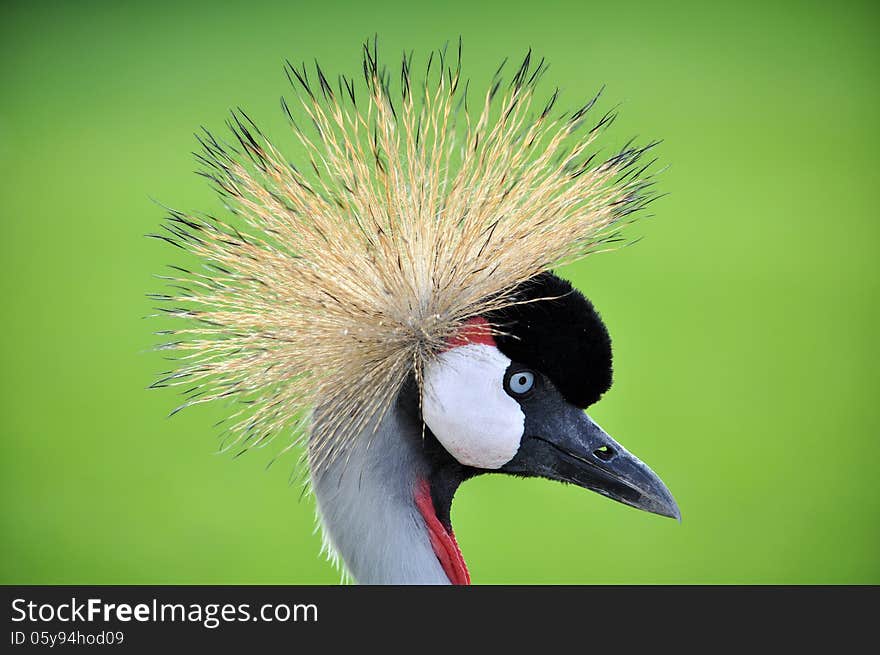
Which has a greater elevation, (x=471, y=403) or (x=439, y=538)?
(x=471, y=403)

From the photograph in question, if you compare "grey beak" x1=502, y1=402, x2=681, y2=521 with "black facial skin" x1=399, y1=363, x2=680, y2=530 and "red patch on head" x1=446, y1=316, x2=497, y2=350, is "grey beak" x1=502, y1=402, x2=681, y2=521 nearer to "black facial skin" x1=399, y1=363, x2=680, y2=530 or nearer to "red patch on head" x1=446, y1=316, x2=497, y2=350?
"black facial skin" x1=399, y1=363, x2=680, y2=530

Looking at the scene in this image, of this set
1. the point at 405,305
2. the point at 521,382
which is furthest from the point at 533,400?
the point at 405,305

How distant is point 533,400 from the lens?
1080 mm

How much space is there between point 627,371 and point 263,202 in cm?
246

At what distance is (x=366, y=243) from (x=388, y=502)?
301 mm

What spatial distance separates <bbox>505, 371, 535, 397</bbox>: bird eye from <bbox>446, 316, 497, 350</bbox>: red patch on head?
2.0 inches

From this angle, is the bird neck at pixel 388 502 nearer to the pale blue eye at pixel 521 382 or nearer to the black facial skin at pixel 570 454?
the black facial skin at pixel 570 454

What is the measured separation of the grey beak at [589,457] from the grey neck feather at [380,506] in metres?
0.14

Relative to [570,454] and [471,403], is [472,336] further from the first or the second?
[570,454]

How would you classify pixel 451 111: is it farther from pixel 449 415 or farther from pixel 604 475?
pixel 604 475

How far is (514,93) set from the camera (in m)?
1.08

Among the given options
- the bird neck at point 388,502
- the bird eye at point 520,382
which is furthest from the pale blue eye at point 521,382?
the bird neck at point 388,502

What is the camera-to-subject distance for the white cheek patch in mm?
1036

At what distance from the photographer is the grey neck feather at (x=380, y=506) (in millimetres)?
1072
